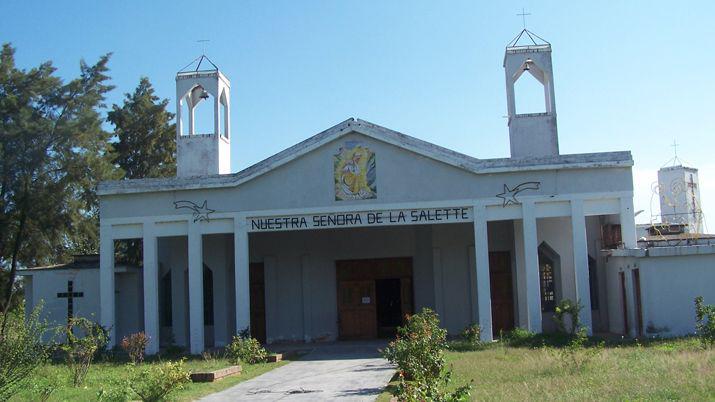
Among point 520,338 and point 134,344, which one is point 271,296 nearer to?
point 134,344

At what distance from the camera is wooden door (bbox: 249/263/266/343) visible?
25.9 meters

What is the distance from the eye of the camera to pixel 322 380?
15727 mm

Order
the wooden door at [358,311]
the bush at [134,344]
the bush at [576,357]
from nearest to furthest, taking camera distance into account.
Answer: the bush at [576,357]
the bush at [134,344]
the wooden door at [358,311]

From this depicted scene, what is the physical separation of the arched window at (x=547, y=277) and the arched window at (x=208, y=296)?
1055 centimetres

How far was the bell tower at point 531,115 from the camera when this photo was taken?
2348 cm

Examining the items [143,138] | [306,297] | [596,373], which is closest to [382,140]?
[306,297]

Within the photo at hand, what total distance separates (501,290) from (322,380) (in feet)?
36.0

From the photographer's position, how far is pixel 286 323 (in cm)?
2556

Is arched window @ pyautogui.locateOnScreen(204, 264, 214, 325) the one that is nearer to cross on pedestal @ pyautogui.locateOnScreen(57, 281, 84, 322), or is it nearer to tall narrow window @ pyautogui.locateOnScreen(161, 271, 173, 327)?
tall narrow window @ pyautogui.locateOnScreen(161, 271, 173, 327)

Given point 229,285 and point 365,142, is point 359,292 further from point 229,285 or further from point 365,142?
point 365,142

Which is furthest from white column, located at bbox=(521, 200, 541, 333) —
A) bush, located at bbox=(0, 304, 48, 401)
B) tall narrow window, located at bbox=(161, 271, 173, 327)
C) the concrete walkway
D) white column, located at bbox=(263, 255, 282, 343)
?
bush, located at bbox=(0, 304, 48, 401)

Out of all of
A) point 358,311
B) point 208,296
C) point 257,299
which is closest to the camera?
point 208,296

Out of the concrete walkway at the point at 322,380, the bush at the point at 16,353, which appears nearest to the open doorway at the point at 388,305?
the concrete walkway at the point at 322,380

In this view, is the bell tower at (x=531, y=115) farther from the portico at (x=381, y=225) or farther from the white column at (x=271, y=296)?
the white column at (x=271, y=296)
